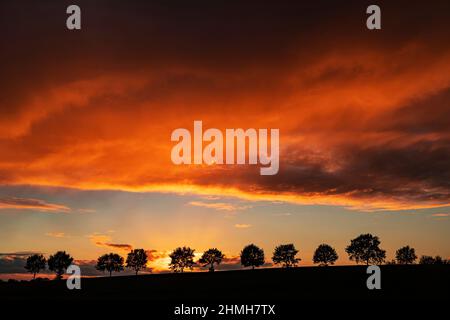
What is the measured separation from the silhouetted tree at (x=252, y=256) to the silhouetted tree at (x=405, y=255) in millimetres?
45086

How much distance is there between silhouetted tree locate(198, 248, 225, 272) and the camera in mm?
138625

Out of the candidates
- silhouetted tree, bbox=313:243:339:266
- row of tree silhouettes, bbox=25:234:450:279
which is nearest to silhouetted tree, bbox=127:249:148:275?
row of tree silhouettes, bbox=25:234:450:279

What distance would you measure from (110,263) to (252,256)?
143ft

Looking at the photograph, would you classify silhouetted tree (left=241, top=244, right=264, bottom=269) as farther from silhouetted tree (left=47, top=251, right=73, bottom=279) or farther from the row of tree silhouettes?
silhouetted tree (left=47, top=251, right=73, bottom=279)

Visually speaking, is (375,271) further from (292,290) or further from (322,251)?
(322,251)

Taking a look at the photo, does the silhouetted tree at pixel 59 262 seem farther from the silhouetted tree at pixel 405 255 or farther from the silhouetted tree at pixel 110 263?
the silhouetted tree at pixel 405 255

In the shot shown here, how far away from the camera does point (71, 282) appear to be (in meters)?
68.0

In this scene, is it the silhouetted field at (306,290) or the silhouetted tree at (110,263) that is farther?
Result: the silhouetted tree at (110,263)

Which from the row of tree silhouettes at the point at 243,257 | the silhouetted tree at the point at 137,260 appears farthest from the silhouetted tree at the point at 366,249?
the silhouetted tree at the point at 137,260

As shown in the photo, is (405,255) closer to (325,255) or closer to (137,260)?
(325,255)

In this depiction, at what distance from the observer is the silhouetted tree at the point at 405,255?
474 ft

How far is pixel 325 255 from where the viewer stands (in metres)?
135

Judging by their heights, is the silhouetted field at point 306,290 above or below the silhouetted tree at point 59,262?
above
